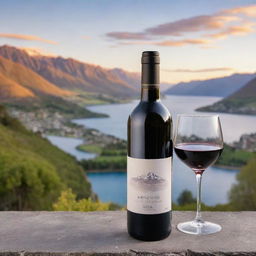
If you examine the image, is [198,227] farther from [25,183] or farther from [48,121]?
[48,121]

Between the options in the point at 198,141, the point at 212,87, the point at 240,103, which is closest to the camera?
the point at 198,141

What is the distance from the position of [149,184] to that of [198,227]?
32cm

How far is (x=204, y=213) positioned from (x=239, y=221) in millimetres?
151

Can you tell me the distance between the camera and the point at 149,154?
1096mm

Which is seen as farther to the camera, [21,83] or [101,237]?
[21,83]

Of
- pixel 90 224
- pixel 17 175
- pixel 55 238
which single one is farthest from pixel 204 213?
pixel 17 175

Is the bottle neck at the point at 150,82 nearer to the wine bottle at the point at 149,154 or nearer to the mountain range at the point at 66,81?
the wine bottle at the point at 149,154

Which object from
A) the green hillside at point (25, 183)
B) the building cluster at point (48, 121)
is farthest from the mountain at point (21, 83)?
the green hillside at point (25, 183)

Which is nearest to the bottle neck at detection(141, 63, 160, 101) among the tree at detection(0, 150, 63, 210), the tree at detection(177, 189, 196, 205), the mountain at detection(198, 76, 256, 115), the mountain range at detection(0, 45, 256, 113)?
the tree at detection(0, 150, 63, 210)

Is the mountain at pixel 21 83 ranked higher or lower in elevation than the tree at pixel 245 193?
higher

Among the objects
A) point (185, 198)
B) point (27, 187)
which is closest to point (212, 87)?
point (185, 198)

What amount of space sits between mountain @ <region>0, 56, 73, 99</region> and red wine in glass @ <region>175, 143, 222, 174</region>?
2557 cm

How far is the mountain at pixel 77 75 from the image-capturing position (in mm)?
30016

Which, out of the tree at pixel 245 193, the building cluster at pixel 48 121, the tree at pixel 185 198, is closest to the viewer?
the tree at pixel 245 193
